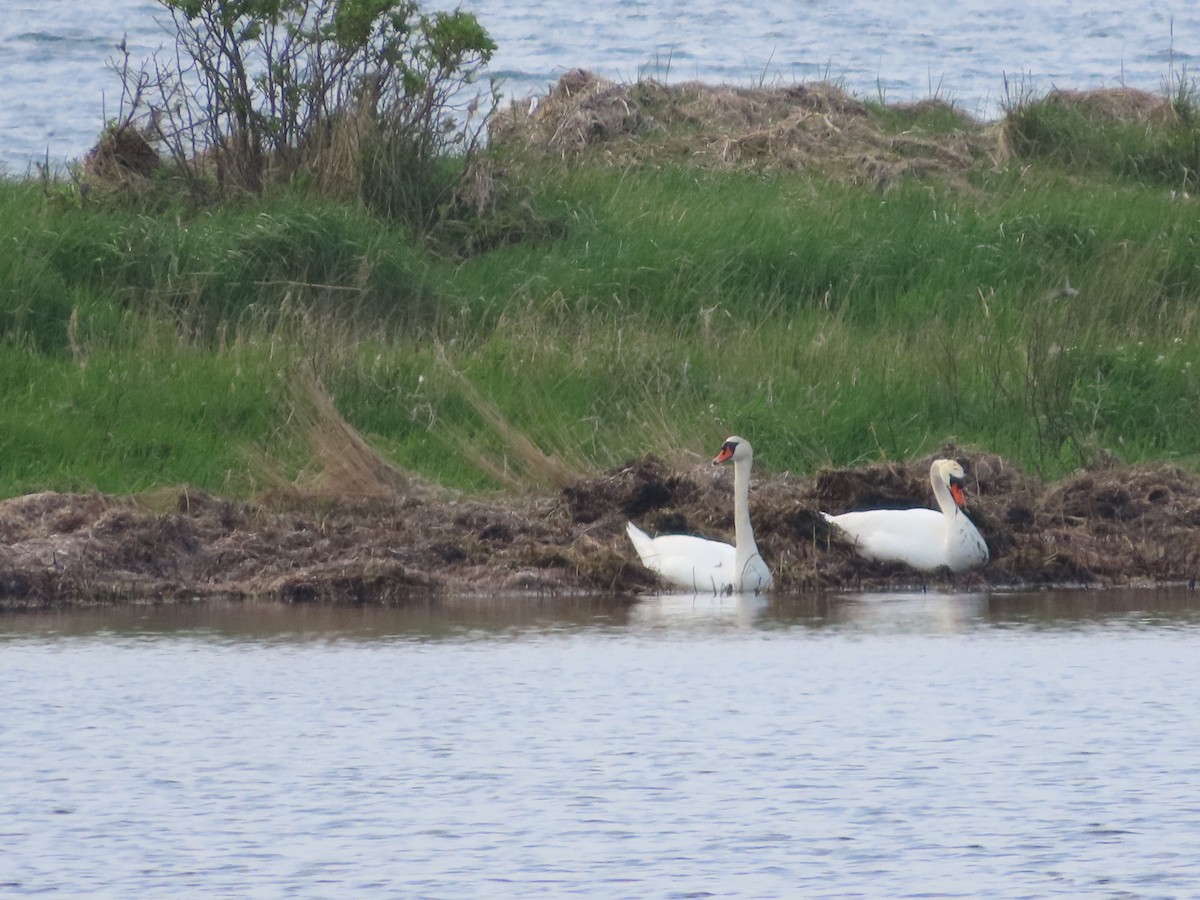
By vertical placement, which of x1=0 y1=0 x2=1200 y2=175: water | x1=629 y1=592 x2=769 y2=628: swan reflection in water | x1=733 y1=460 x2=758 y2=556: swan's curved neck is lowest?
x1=629 y1=592 x2=769 y2=628: swan reflection in water

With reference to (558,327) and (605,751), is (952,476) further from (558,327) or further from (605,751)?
(605,751)

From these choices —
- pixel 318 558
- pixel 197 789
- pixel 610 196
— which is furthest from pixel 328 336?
pixel 197 789

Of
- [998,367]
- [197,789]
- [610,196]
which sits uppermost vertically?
[610,196]

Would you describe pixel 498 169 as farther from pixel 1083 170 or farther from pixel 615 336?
pixel 1083 170

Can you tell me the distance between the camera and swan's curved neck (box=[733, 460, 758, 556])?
38.8 ft

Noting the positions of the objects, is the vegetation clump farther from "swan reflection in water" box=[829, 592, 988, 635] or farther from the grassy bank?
"swan reflection in water" box=[829, 592, 988, 635]

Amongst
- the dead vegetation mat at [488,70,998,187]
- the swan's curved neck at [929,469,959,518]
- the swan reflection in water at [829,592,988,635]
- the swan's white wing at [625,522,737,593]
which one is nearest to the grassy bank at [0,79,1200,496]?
the dead vegetation mat at [488,70,998,187]

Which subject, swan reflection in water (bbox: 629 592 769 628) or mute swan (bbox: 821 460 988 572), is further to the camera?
mute swan (bbox: 821 460 988 572)

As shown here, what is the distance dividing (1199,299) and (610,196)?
4.46 metres

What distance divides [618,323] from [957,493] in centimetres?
400

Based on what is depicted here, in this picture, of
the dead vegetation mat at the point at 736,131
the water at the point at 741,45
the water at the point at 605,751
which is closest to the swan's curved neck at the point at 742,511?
the water at the point at 605,751

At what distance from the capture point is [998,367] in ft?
46.4

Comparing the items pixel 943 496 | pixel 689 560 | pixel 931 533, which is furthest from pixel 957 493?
pixel 689 560

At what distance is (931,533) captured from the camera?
12148 mm
